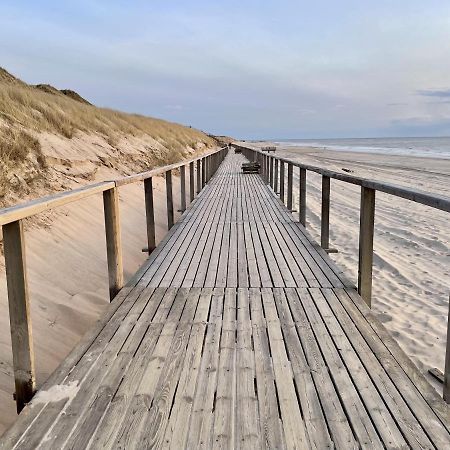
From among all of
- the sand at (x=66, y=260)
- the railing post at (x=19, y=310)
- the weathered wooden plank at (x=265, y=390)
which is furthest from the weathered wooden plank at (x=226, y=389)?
the sand at (x=66, y=260)

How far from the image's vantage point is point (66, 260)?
4.82m

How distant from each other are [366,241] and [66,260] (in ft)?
10.3

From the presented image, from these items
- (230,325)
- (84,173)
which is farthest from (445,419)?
(84,173)

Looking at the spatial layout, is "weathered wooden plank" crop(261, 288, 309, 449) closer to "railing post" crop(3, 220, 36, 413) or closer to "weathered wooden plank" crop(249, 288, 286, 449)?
"weathered wooden plank" crop(249, 288, 286, 449)

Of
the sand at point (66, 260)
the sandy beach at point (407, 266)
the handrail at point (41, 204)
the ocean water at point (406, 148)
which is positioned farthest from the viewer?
the ocean water at point (406, 148)

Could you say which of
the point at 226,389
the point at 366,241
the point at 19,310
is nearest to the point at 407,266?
the point at 366,241

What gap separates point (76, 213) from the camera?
6133mm

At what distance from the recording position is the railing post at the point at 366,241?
332 centimetres

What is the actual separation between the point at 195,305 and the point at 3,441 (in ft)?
5.53

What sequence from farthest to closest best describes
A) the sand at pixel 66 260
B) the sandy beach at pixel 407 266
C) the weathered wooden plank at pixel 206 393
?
the sandy beach at pixel 407 266, the sand at pixel 66 260, the weathered wooden plank at pixel 206 393

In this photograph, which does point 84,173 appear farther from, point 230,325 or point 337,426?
point 337,426

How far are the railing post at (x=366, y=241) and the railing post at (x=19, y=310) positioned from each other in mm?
2378

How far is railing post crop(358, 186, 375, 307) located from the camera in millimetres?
3320

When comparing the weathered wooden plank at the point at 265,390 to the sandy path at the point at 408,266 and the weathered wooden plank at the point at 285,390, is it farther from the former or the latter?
the sandy path at the point at 408,266
